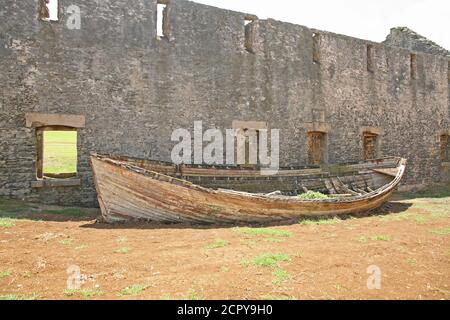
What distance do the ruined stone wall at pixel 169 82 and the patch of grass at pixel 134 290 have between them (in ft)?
20.6

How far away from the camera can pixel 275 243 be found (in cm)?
637

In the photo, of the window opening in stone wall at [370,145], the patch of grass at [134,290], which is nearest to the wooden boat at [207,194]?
the patch of grass at [134,290]

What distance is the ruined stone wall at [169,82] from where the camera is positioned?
9.11 m

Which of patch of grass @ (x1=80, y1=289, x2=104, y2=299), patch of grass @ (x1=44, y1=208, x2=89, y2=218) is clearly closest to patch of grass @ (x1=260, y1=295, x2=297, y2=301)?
patch of grass @ (x1=80, y1=289, x2=104, y2=299)

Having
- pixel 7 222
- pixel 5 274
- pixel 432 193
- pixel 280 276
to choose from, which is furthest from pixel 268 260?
pixel 432 193

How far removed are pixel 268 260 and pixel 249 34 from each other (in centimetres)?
974

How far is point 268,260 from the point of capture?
203 inches

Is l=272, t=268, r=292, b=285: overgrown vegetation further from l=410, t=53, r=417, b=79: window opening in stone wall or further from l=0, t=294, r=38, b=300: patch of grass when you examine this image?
l=410, t=53, r=417, b=79: window opening in stone wall

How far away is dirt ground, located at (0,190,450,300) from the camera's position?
13.5 ft

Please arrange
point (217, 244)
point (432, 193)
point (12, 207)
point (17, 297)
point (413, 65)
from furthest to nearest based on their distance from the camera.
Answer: point (413, 65), point (432, 193), point (12, 207), point (217, 244), point (17, 297)

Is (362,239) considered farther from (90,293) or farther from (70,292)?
(70,292)

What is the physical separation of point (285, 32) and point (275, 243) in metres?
9.68
